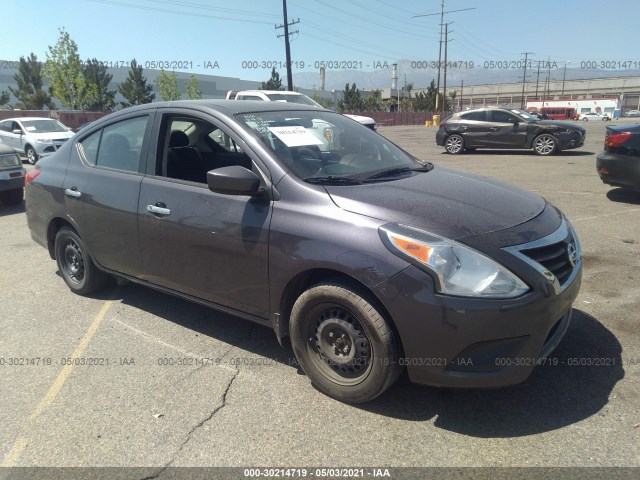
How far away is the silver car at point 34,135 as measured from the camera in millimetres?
15820

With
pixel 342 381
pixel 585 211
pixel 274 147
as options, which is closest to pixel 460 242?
pixel 342 381

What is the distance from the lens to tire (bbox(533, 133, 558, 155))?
15.3 meters

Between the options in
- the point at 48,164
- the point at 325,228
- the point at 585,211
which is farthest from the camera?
the point at 585,211

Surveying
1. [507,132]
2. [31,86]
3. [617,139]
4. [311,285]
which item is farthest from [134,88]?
[311,285]

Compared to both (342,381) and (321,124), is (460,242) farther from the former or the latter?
(321,124)

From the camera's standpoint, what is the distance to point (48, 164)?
474cm

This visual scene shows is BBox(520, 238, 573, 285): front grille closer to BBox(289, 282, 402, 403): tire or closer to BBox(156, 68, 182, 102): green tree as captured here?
BBox(289, 282, 402, 403): tire

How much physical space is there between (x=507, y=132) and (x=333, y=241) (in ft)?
48.9

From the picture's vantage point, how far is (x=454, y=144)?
17172mm

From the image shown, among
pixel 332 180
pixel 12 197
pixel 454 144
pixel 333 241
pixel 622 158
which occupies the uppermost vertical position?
pixel 332 180

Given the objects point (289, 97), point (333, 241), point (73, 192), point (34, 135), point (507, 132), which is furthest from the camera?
point (34, 135)

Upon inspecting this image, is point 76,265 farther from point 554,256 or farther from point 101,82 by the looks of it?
point 101,82

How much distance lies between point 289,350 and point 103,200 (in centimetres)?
197

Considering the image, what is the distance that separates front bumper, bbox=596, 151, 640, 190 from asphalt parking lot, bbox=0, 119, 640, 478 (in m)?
3.96
